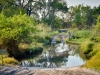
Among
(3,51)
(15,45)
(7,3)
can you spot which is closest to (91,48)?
(15,45)


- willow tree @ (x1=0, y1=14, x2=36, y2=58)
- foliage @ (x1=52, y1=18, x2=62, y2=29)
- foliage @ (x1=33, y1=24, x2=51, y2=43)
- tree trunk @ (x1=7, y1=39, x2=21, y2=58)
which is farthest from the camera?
foliage @ (x1=52, y1=18, x2=62, y2=29)

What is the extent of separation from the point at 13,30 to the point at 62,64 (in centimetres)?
409

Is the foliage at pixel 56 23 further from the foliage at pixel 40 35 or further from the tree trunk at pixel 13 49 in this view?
the tree trunk at pixel 13 49

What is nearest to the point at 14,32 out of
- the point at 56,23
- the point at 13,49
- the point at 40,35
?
the point at 13,49

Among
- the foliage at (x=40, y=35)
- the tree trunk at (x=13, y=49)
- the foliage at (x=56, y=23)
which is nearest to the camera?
the tree trunk at (x=13, y=49)

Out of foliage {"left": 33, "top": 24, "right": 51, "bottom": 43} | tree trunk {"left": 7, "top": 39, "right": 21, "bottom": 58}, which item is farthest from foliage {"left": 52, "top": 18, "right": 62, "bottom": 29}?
tree trunk {"left": 7, "top": 39, "right": 21, "bottom": 58}

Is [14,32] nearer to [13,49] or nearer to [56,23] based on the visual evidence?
[13,49]

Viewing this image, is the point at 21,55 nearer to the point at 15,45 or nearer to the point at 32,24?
the point at 15,45

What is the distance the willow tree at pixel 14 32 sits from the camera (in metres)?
14.8

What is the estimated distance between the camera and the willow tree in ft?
48.5

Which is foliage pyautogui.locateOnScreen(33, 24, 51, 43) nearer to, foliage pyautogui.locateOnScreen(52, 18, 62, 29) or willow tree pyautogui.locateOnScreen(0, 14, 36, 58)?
willow tree pyautogui.locateOnScreen(0, 14, 36, 58)

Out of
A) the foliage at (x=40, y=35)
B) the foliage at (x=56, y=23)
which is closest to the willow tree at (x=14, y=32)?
the foliage at (x=40, y=35)

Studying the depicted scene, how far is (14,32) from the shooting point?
48.1 ft

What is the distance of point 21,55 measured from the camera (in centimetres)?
1631
